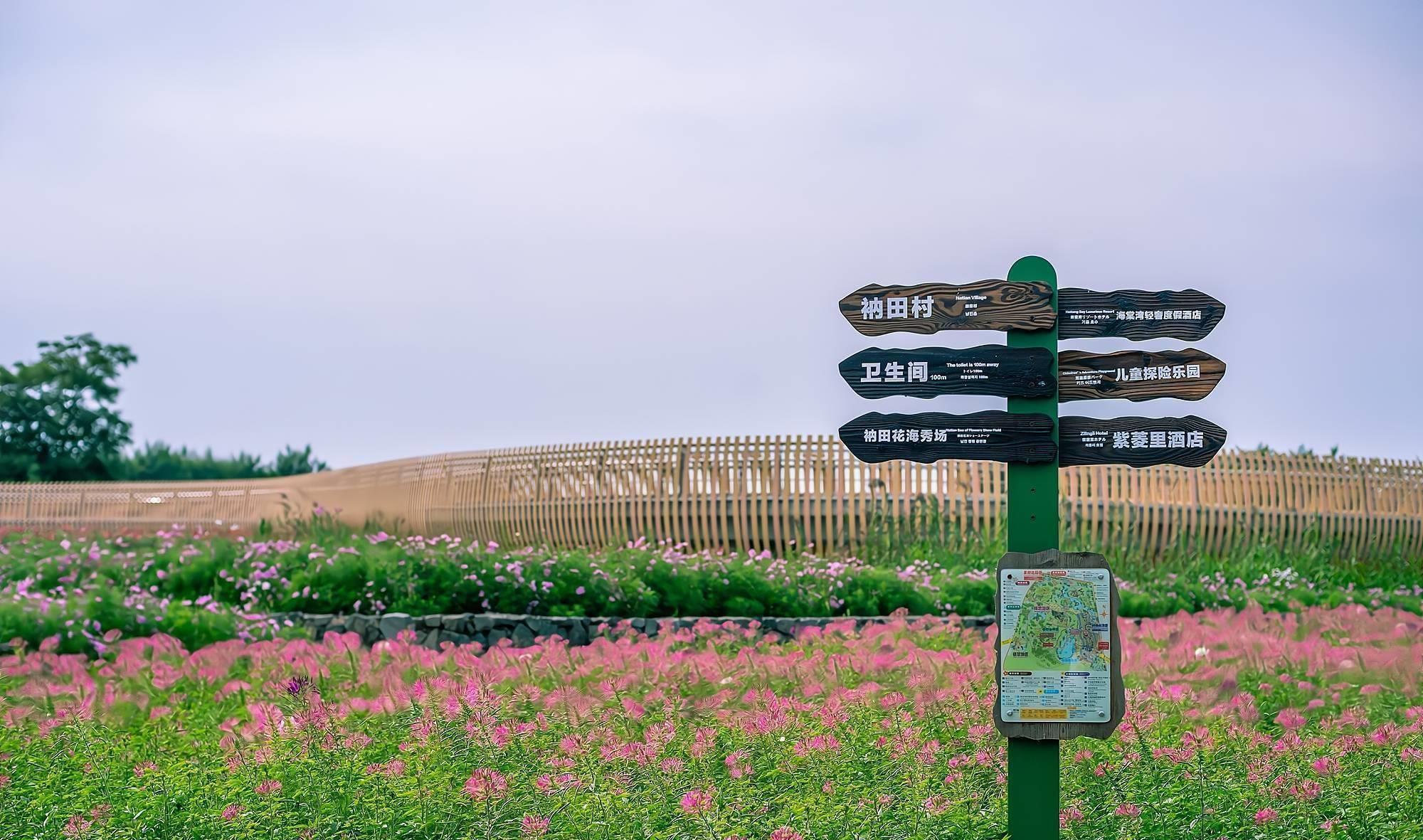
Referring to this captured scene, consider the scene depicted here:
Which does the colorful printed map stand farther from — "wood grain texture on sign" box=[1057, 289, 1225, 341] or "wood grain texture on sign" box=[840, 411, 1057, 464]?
"wood grain texture on sign" box=[1057, 289, 1225, 341]

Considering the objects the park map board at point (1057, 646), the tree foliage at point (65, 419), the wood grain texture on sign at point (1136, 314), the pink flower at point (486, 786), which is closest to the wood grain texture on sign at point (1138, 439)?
the wood grain texture on sign at point (1136, 314)

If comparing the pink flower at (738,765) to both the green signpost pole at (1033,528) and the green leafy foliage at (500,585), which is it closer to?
A: the green signpost pole at (1033,528)

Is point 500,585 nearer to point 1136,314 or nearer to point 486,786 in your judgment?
point 486,786

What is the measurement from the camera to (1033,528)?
4.23m

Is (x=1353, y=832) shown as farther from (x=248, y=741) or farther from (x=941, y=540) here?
(x=941, y=540)

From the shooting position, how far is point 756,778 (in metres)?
4.36

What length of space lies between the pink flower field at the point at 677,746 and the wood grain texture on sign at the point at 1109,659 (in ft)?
1.02

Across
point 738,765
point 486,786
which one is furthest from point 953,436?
point 486,786

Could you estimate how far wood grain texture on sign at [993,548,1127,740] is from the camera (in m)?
4.07

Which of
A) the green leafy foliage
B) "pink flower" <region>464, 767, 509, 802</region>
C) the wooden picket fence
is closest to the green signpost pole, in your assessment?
"pink flower" <region>464, 767, 509, 802</region>

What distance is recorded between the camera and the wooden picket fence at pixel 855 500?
42.1 ft

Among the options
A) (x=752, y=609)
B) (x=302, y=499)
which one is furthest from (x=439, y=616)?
(x=302, y=499)

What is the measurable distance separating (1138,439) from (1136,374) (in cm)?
25

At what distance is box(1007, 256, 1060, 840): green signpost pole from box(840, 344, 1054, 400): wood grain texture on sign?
0.21ft
